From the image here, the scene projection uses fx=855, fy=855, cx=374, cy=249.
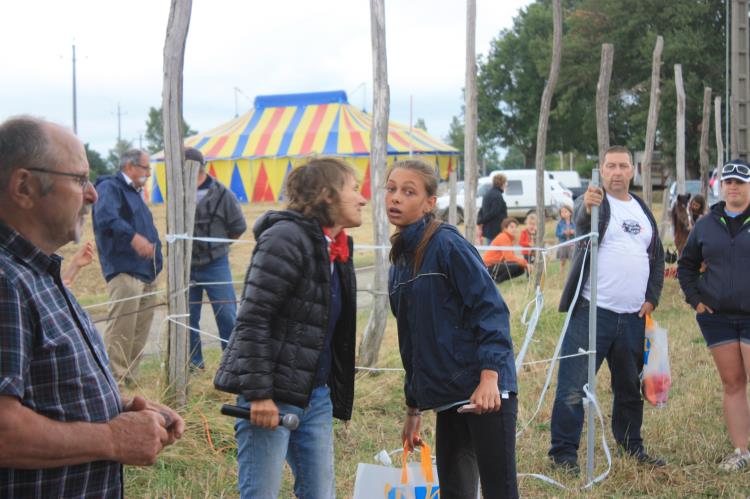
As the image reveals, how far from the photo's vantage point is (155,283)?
23.2ft

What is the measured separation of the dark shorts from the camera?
5.16 metres

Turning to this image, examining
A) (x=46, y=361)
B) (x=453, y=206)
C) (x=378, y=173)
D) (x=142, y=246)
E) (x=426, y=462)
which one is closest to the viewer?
(x=46, y=361)

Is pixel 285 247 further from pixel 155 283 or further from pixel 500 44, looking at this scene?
pixel 500 44

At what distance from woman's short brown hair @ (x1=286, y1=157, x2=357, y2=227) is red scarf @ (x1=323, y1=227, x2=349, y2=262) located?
71 millimetres

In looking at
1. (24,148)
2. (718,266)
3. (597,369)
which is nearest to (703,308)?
(718,266)

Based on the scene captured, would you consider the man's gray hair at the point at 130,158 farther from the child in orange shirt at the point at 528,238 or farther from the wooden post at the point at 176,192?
the child in orange shirt at the point at 528,238

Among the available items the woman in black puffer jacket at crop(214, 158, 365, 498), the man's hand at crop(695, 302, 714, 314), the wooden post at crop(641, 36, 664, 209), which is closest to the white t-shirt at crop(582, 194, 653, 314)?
the man's hand at crop(695, 302, 714, 314)

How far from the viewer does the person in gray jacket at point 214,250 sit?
7.22m

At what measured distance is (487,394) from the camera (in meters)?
3.14

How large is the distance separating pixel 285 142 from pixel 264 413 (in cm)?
3336

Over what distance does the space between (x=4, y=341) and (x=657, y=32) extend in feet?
140

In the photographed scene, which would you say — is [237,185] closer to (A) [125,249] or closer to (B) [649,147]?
(B) [649,147]

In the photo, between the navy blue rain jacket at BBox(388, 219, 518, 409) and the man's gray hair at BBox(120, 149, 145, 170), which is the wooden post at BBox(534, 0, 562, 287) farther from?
the navy blue rain jacket at BBox(388, 219, 518, 409)

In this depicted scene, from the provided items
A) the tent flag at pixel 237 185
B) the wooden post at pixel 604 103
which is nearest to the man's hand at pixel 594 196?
the wooden post at pixel 604 103
